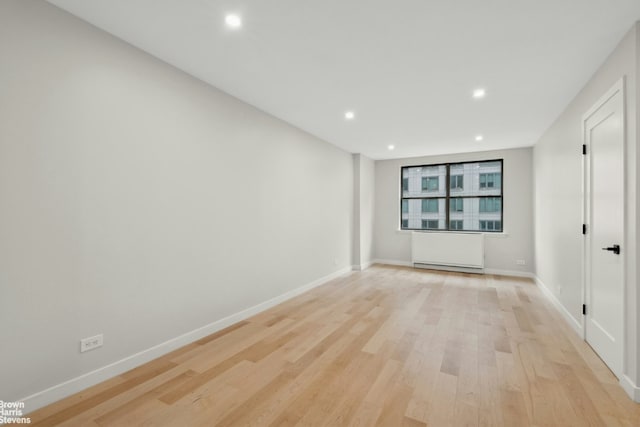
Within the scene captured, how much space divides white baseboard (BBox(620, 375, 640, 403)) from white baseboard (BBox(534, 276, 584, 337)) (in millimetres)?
967

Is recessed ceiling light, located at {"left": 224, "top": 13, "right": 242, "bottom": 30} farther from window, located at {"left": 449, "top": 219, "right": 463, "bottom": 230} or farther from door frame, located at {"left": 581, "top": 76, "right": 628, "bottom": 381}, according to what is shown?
window, located at {"left": 449, "top": 219, "right": 463, "bottom": 230}

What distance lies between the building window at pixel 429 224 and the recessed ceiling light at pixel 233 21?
240 inches

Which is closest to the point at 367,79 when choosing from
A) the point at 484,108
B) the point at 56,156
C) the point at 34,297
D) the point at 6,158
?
the point at 484,108

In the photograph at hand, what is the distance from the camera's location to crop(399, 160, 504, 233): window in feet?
20.9

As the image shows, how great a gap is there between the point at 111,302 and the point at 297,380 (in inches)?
61.1

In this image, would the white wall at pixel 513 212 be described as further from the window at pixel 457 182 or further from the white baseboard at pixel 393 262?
the white baseboard at pixel 393 262

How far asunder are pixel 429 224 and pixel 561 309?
139 inches

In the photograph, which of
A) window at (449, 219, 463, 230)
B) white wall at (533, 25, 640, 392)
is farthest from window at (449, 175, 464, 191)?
white wall at (533, 25, 640, 392)

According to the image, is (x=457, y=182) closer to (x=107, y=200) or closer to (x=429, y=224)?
(x=429, y=224)

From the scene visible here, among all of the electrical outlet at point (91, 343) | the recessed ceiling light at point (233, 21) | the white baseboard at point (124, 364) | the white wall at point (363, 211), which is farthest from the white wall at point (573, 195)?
the electrical outlet at point (91, 343)

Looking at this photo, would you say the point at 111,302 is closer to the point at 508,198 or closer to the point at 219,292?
the point at 219,292

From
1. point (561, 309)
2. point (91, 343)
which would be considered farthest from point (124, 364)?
point (561, 309)

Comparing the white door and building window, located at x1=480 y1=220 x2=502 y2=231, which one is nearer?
the white door

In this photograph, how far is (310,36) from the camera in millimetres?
2254
